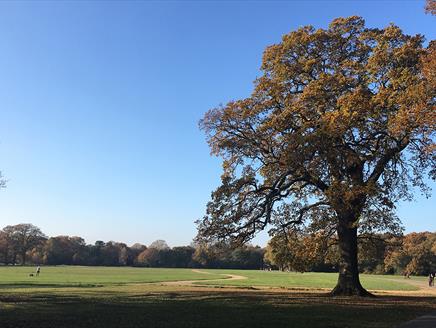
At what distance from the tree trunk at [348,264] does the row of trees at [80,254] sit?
121m

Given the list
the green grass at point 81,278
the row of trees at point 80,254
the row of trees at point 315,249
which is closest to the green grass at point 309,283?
the green grass at point 81,278

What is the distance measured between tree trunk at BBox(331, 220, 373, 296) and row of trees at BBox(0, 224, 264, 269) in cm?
12064

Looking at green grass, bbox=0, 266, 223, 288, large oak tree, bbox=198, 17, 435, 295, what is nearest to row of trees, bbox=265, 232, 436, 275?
large oak tree, bbox=198, 17, 435, 295

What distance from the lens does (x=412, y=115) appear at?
930 inches

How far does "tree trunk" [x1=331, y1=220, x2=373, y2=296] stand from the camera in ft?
98.1

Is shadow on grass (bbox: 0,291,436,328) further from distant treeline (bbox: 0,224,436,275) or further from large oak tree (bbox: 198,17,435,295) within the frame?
distant treeline (bbox: 0,224,436,275)

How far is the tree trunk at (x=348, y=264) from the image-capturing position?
98.1 ft

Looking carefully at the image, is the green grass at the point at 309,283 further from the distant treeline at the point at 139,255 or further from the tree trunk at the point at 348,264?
the distant treeline at the point at 139,255

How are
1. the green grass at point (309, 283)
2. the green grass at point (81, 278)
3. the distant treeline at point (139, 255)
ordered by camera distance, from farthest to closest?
the distant treeline at point (139, 255) → the green grass at point (309, 283) → the green grass at point (81, 278)

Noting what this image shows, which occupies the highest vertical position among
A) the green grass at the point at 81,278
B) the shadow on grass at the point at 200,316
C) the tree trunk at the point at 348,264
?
the tree trunk at the point at 348,264

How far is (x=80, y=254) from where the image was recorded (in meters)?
167

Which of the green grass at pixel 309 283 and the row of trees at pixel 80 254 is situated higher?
the row of trees at pixel 80 254

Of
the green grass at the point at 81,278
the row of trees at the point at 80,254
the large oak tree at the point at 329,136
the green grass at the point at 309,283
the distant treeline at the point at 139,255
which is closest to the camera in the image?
the large oak tree at the point at 329,136

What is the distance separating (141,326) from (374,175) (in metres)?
19.4
